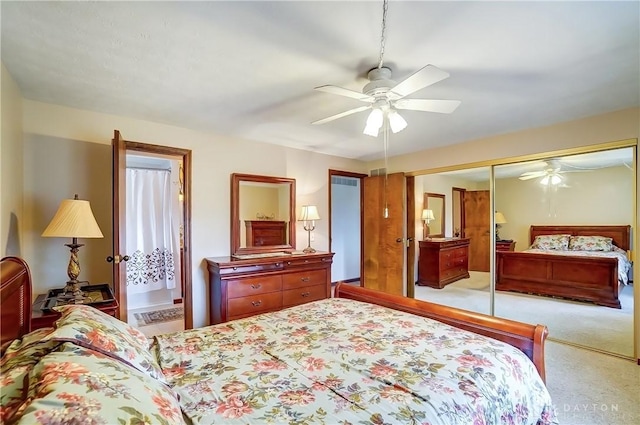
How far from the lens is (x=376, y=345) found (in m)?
1.53

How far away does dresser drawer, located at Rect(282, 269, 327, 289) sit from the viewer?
3578 mm

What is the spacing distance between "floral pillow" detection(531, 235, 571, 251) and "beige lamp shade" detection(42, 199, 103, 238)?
4616 millimetres

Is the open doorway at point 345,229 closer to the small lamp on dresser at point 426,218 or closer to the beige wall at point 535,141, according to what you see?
the small lamp on dresser at point 426,218

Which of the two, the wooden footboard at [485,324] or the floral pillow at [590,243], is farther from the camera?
the floral pillow at [590,243]

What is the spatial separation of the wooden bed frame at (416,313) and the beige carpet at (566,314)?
2.28 m

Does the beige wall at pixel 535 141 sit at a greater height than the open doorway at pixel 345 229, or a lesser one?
greater

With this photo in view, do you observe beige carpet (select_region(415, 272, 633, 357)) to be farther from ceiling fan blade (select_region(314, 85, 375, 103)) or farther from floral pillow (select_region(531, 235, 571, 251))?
ceiling fan blade (select_region(314, 85, 375, 103))

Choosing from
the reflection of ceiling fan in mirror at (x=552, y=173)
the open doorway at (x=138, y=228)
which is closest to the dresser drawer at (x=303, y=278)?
the open doorway at (x=138, y=228)

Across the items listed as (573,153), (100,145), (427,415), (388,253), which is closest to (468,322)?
(427,415)

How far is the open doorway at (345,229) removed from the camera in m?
6.02

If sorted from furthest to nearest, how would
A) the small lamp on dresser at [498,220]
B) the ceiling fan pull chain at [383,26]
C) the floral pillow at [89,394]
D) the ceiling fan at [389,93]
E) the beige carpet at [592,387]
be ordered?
the small lamp on dresser at [498,220] → the beige carpet at [592,387] → the ceiling fan at [389,93] → the ceiling fan pull chain at [383,26] → the floral pillow at [89,394]

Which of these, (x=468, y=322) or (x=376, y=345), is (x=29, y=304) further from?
(x=468, y=322)

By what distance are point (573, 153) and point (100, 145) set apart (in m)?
4.89

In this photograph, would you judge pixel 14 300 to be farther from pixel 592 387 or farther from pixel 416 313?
pixel 592 387
